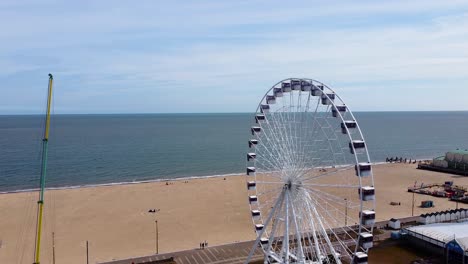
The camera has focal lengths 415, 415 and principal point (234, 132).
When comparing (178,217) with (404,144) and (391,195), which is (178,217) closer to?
(391,195)

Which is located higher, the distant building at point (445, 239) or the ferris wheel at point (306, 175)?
the ferris wheel at point (306, 175)

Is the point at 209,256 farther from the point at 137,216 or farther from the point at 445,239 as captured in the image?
the point at 445,239

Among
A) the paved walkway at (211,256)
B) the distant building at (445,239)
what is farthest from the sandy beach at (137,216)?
the distant building at (445,239)

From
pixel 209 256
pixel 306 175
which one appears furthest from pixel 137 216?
pixel 306 175

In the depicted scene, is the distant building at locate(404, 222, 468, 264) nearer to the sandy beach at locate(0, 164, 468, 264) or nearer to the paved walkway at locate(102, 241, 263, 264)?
the sandy beach at locate(0, 164, 468, 264)

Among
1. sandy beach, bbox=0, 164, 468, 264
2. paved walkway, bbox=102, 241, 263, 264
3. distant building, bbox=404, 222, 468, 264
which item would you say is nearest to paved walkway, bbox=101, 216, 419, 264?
paved walkway, bbox=102, 241, 263, 264

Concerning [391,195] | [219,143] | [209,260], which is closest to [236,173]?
[391,195]

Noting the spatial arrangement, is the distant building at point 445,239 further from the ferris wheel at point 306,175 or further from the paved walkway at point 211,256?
the ferris wheel at point 306,175

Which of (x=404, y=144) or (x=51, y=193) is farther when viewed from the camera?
(x=404, y=144)
